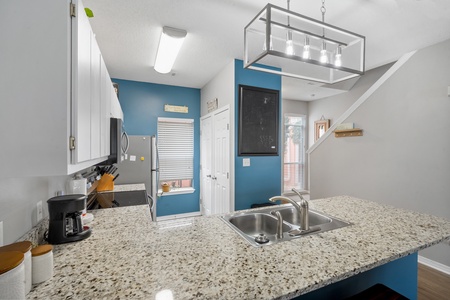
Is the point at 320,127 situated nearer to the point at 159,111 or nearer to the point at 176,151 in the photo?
the point at 176,151

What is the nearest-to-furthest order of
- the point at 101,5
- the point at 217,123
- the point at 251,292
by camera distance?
the point at 251,292, the point at 101,5, the point at 217,123

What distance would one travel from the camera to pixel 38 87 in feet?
2.52

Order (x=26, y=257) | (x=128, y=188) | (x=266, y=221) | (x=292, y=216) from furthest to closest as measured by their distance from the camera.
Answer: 1. (x=128, y=188)
2. (x=292, y=216)
3. (x=266, y=221)
4. (x=26, y=257)

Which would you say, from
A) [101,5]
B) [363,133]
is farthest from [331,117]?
[101,5]

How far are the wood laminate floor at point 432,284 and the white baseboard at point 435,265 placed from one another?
51 millimetres

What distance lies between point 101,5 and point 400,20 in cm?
297

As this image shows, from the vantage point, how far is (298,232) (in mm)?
1244

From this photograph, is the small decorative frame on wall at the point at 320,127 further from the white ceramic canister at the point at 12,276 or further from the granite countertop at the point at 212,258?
the white ceramic canister at the point at 12,276

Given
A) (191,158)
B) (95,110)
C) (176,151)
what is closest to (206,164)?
(191,158)

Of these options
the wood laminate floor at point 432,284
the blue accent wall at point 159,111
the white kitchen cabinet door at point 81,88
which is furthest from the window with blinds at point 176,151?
the wood laminate floor at point 432,284

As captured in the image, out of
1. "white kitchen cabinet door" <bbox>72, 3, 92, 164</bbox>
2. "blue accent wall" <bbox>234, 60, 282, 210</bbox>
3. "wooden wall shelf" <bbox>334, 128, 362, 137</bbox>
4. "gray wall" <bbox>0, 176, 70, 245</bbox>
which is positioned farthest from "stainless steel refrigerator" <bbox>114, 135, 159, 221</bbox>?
"wooden wall shelf" <bbox>334, 128, 362, 137</bbox>

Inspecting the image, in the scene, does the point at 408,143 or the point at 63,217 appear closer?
the point at 63,217

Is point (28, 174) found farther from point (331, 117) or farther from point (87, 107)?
point (331, 117)

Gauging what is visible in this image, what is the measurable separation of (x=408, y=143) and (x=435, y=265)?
1.49 meters
